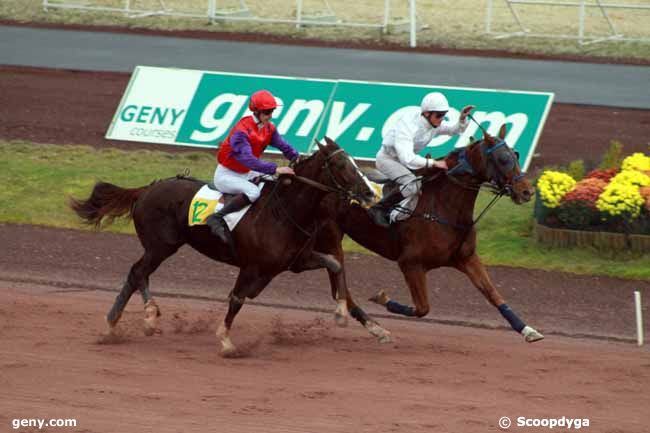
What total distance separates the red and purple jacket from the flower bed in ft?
14.7

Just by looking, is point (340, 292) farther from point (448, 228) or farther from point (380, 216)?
point (448, 228)

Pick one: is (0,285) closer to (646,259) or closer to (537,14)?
(646,259)

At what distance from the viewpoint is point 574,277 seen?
43.8 ft

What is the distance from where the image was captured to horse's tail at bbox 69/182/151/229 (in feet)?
37.5

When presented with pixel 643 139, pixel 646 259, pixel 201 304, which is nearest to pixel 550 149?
pixel 643 139

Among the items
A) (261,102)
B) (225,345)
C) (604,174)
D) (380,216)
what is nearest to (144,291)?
(225,345)

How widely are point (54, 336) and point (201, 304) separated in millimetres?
1953

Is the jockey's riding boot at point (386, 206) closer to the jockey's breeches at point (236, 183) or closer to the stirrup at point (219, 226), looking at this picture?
the jockey's breeches at point (236, 183)

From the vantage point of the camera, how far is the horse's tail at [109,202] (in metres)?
11.4

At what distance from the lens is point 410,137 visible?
420 inches

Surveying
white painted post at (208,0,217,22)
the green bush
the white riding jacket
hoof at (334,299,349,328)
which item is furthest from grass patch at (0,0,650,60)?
hoof at (334,299,349,328)

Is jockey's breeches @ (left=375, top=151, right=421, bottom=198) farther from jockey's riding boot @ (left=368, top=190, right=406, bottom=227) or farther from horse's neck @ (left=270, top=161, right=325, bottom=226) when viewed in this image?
horse's neck @ (left=270, top=161, right=325, bottom=226)

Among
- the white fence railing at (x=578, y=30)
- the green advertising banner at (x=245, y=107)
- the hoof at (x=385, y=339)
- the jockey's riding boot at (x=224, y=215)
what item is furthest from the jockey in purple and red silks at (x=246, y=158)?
the white fence railing at (x=578, y=30)

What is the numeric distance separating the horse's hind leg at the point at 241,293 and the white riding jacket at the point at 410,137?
1540 millimetres
